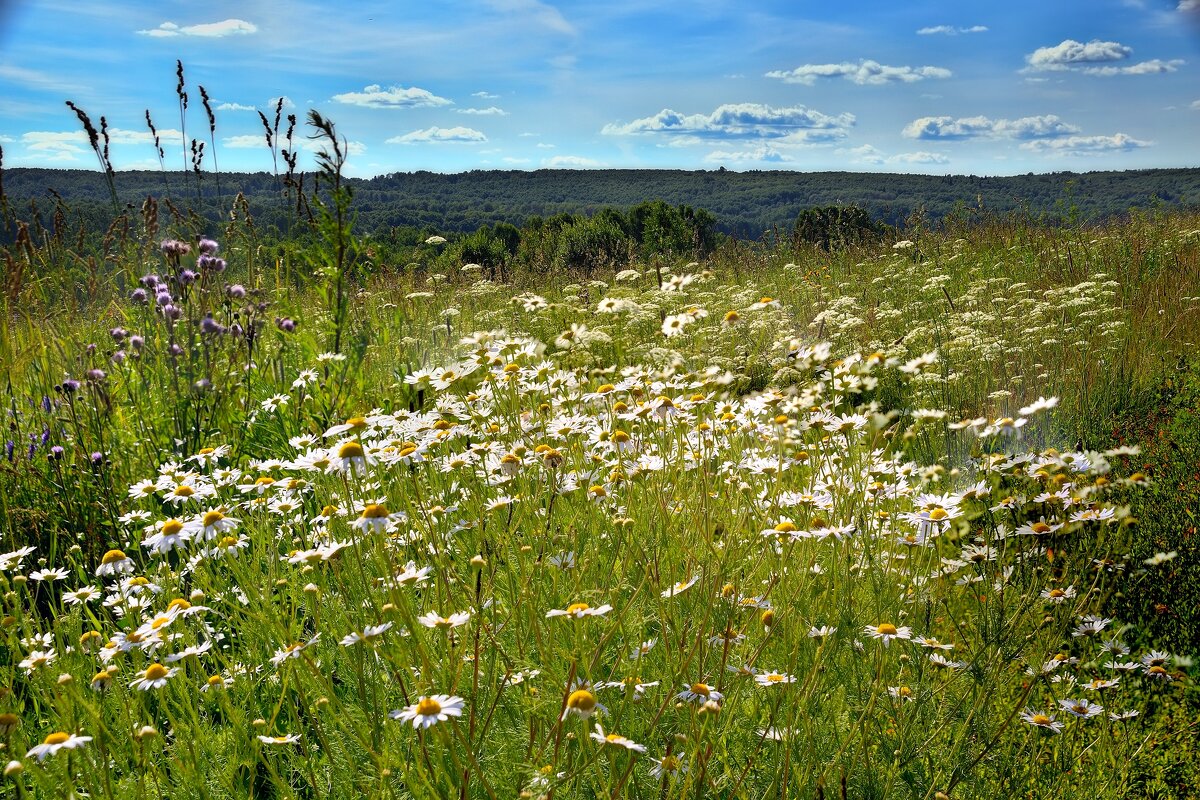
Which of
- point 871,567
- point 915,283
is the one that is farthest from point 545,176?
point 871,567

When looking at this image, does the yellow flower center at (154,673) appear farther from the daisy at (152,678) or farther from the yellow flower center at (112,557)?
the yellow flower center at (112,557)

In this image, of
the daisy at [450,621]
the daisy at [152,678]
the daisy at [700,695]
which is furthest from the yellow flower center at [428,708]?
the daisy at [152,678]

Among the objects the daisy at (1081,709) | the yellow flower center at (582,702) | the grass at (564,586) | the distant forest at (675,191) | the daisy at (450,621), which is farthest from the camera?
the distant forest at (675,191)

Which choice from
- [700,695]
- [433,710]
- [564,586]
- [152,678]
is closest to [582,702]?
[433,710]

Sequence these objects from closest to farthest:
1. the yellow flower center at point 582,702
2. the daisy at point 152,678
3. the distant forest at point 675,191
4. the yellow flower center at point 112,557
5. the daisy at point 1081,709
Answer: the yellow flower center at point 582,702, the daisy at point 152,678, the daisy at point 1081,709, the yellow flower center at point 112,557, the distant forest at point 675,191

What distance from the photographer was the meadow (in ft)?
5.74

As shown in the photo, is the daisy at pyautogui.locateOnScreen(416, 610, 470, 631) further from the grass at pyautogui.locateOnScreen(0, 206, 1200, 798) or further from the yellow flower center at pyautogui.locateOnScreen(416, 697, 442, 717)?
the yellow flower center at pyautogui.locateOnScreen(416, 697, 442, 717)

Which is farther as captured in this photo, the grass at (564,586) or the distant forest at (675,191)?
the distant forest at (675,191)

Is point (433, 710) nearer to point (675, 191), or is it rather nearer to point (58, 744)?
point (58, 744)

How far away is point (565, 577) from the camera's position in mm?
2572

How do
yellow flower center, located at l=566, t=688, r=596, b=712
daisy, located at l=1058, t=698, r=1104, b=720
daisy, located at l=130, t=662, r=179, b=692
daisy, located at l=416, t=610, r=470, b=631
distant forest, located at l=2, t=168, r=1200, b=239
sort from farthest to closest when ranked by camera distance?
distant forest, located at l=2, t=168, r=1200, b=239, daisy, located at l=1058, t=698, r=1104, b=720, daisy, located at l=130, t=662, r=179, b=692, daisy, located at l=416, t=610, r=470, b=631, yellow flower center, located at l=566, t=688, r=596, b=712

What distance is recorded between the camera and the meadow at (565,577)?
5.74 feet

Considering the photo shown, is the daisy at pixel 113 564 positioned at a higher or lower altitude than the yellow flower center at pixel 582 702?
lower

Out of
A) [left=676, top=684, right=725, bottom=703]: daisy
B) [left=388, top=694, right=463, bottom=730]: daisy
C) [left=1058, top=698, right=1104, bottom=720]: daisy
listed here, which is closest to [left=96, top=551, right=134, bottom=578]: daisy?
[left=388, top=694, right=463, bottom=730]: daisy
